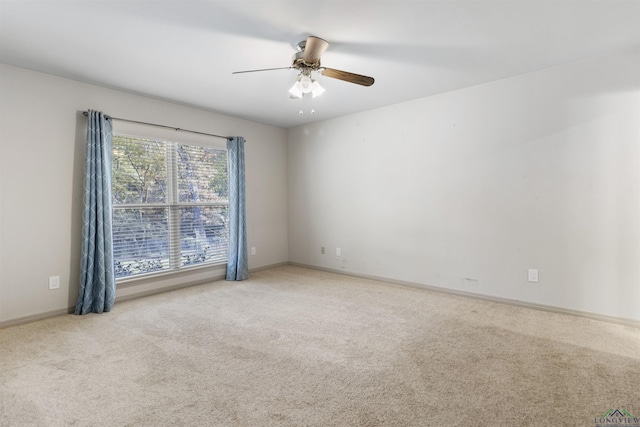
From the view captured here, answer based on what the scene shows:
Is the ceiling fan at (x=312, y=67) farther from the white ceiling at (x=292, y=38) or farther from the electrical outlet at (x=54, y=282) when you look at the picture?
the electrical outlet at (x=54, y=282)

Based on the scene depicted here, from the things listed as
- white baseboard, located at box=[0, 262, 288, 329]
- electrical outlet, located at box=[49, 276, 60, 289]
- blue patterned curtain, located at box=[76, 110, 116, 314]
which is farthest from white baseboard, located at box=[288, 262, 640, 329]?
electrical outlet, located at box=[49, 276, 60, 289]

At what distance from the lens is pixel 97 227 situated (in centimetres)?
340

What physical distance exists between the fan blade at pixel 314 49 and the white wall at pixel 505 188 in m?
1.95

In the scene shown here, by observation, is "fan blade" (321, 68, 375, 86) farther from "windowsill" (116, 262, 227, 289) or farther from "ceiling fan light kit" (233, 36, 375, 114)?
"windowsill" (116, 262, 227, 289)

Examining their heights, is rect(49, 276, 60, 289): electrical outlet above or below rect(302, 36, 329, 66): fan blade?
below

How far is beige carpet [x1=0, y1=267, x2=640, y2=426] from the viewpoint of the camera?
1752mm

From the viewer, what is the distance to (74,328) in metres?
2.96

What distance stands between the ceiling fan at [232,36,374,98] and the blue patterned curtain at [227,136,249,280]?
6.98ft

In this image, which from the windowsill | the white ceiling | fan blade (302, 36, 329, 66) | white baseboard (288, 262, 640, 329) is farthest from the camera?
the windowsill

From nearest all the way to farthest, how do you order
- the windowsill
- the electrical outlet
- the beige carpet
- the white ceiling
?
the beige carpet
the white ceiling
the electrical outlet
the windowsill

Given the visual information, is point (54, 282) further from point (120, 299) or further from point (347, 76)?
point (347, 76)

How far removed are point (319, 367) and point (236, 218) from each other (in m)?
2.93

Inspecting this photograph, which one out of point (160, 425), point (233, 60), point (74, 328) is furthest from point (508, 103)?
point (74, 328)

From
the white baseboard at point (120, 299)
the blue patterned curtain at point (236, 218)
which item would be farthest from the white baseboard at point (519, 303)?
the white baseboard at point (120, 299)
